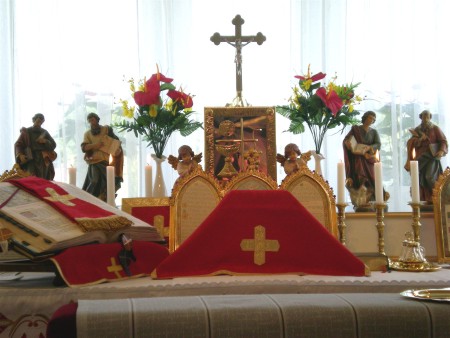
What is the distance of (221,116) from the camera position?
3.32 m

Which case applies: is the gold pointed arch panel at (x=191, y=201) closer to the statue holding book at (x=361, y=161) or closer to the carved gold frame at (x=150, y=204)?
the carved gold frame at (x=150, y=204)

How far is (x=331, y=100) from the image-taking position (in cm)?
317

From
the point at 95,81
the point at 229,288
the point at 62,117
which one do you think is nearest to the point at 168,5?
the point at 95,81

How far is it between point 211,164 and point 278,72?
218cm

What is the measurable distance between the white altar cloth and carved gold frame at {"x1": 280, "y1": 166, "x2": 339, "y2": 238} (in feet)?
2.51

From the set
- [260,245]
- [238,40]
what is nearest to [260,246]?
[260,245]

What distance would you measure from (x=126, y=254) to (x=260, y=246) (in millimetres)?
352

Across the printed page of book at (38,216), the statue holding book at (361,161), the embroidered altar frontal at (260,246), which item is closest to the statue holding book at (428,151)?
the statue holding book at (361,161)

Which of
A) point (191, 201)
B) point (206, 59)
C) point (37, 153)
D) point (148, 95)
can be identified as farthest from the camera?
point (206, 59)

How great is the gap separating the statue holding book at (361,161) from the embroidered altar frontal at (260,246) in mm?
1352

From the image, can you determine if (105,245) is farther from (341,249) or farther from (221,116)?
(221,116)

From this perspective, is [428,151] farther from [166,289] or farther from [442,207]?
[166,289]

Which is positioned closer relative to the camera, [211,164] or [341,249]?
[341,249]

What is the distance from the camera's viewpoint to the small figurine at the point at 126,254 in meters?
1.87
